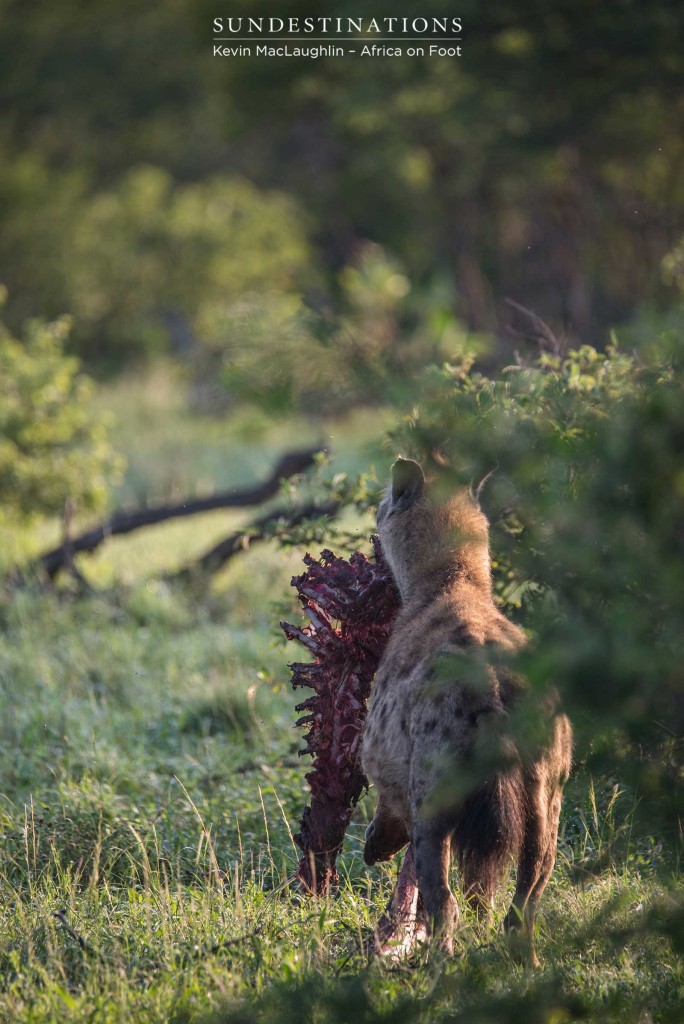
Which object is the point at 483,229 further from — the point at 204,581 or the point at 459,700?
the point at 459,700

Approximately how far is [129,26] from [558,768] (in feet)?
89.8

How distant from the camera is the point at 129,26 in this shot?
90.5 ft

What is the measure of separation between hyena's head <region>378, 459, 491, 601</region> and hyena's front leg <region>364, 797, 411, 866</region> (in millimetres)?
684

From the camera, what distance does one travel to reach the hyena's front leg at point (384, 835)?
366 cm

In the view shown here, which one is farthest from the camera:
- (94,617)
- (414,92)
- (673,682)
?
(414,92)

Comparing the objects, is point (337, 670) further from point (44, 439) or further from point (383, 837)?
point (44, 439)

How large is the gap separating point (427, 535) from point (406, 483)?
9.4 inches

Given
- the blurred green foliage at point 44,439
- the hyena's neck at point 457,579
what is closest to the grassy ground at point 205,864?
the hyena's neck at point 457,579

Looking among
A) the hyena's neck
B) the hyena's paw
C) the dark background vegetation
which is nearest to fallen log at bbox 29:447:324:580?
the dark background vegetation

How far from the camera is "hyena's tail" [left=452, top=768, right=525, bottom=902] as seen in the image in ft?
10.6

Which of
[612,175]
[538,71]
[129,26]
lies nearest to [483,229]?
[612,175]

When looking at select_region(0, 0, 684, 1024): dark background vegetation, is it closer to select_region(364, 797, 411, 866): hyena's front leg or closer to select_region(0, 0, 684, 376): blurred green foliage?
select_region(0, 0, 684, 376): blurred green foliage

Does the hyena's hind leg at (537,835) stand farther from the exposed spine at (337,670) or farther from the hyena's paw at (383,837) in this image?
the exposed spine at (337,670)

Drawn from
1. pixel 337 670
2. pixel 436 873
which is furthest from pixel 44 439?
pixel 436 873
